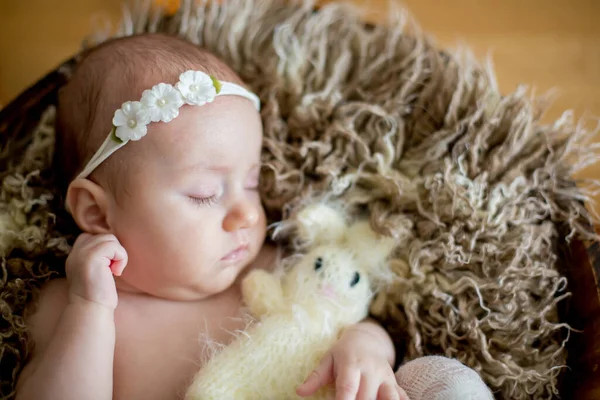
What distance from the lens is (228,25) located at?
3.66 feet

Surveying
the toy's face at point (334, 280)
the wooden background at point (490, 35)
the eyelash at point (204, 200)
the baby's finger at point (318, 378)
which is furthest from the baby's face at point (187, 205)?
the wooden background at point (490, 35)

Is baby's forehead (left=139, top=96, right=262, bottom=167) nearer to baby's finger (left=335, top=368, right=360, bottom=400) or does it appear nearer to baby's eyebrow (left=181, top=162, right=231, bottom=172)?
baby's eyebrow (left=181, top=162, right=231, bottom=172)

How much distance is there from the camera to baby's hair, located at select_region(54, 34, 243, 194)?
0.85 meters

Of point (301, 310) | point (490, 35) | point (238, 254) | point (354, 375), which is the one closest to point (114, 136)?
point (238, 254)

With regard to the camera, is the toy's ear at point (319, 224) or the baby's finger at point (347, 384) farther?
the toy's ear at point (319, 224)

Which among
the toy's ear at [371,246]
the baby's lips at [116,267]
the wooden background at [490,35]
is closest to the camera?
the baby's lips at [116,267]

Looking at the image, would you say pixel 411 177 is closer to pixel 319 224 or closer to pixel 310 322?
pixel 319 224

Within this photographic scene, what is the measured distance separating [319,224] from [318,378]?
0.90 ft

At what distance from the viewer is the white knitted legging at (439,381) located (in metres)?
0.72

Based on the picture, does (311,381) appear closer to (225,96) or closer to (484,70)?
(225,96)

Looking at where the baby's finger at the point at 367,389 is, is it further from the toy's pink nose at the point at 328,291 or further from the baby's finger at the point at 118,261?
the baby's finger at the point at 118,261

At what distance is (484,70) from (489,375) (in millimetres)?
503

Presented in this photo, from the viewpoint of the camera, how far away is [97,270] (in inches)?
31.0

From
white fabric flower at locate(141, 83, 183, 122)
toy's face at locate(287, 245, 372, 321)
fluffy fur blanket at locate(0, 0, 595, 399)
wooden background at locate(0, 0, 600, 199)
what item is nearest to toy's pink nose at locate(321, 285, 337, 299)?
toy's face at locate(287, 245, 372, 321)
